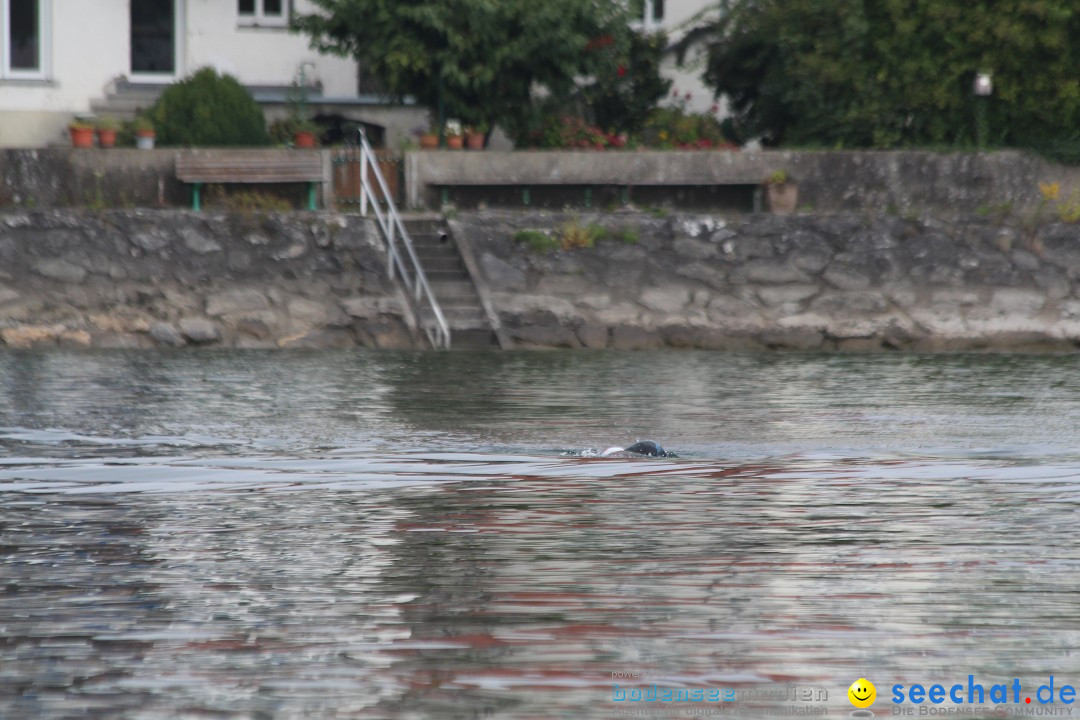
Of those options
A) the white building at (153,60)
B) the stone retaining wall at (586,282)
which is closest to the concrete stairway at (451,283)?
the stone retaining wall at (586,282)

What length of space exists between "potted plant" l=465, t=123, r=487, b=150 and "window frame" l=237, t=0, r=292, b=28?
248 inches

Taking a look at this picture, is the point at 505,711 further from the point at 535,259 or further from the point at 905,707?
the point at 535,259

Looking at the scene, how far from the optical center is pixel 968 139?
80.2 feet

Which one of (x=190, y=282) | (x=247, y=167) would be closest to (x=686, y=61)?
(x=247, y=167)

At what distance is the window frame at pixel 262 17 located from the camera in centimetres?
2962

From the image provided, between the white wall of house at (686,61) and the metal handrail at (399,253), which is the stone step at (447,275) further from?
the white wall of house at (686,61)

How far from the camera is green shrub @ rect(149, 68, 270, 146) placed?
2373 centimetres

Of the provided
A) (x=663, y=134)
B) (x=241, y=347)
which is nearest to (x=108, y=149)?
(x=241, y=347)

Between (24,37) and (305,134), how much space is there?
24.3 feet

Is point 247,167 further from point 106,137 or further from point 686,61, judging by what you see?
point 686,61

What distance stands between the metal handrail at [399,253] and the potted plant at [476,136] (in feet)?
5.83

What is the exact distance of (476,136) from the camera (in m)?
24.5

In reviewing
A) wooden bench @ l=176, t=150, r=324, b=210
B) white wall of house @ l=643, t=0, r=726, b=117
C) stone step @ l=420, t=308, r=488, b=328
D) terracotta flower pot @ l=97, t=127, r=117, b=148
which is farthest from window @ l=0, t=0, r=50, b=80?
stone step @ l=420, t=308, r=488, b=328

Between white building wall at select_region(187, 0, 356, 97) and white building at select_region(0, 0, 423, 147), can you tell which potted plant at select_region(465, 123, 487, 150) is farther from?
white building wall at select_region(187, 0, 356, 97)
